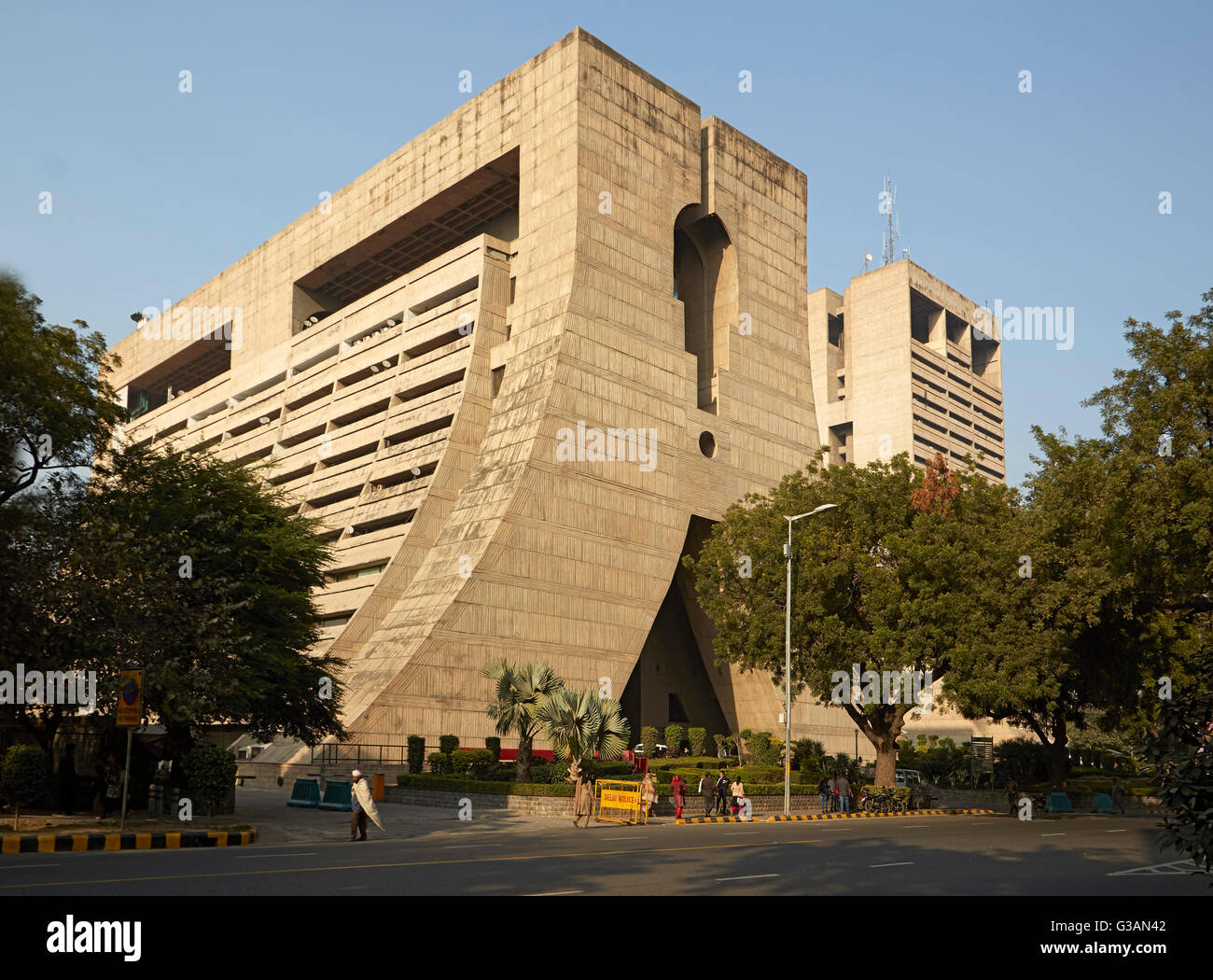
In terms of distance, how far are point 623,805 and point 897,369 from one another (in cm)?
10184

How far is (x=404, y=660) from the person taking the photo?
4691cm

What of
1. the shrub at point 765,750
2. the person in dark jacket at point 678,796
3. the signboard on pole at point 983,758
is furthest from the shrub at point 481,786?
the signboard on pole at point 983,758

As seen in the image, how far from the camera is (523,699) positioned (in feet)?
113

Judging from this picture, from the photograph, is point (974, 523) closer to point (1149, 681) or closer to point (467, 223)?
point (1149, 681)

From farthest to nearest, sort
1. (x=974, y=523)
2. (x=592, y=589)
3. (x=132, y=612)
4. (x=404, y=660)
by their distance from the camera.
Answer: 1. (x=592, y=589)
2. (x=404, y=660)
3. (x=974, y=523)
4. (x=132, y=612)

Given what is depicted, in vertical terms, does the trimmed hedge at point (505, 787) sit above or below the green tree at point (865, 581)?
below

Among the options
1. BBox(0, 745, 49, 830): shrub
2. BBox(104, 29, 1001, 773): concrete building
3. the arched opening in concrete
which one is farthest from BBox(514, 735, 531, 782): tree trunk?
the arched opening in concrete

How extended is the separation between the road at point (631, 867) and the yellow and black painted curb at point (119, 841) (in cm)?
95

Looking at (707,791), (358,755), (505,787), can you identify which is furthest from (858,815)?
(358,755)

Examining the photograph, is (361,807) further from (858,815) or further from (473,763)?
(858,815)

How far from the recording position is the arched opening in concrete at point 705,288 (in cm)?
6297

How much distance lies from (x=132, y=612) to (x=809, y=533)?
24.5 meters

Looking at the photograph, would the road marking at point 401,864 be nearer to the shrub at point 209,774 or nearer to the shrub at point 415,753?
the shrub at point 209,774
